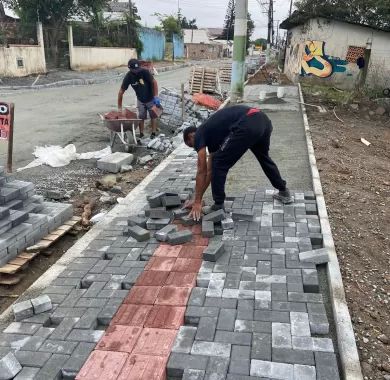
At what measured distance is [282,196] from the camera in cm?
561

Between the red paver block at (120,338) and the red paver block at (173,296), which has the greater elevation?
the red paver block at (173,296)

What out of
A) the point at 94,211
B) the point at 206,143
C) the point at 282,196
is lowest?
the point at 94,211

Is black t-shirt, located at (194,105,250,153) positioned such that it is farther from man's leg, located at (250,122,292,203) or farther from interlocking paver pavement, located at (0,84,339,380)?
interlocking paver pavement, located at (0,84,339,380)

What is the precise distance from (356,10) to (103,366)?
21.2 meters

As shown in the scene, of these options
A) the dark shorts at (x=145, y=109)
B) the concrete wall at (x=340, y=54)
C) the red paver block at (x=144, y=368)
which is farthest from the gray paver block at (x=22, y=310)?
the concrete wall at (x=340, y=54)

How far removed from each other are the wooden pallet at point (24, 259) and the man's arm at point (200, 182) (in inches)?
63.4

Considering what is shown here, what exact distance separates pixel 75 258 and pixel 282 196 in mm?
2774

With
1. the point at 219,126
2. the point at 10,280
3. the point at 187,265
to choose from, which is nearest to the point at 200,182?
the point at 219,126

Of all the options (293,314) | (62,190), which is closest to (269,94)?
(62,190)

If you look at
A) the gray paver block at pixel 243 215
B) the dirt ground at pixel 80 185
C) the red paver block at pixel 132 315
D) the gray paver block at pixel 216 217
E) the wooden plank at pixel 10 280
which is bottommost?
the wooden plank at pixel 10 280

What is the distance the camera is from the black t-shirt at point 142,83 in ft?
31.1

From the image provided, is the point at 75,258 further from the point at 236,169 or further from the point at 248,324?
the point at 236,169

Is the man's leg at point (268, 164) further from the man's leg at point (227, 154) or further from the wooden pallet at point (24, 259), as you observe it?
the wooden pallet at point (24, 259)

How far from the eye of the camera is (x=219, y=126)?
475 cm
